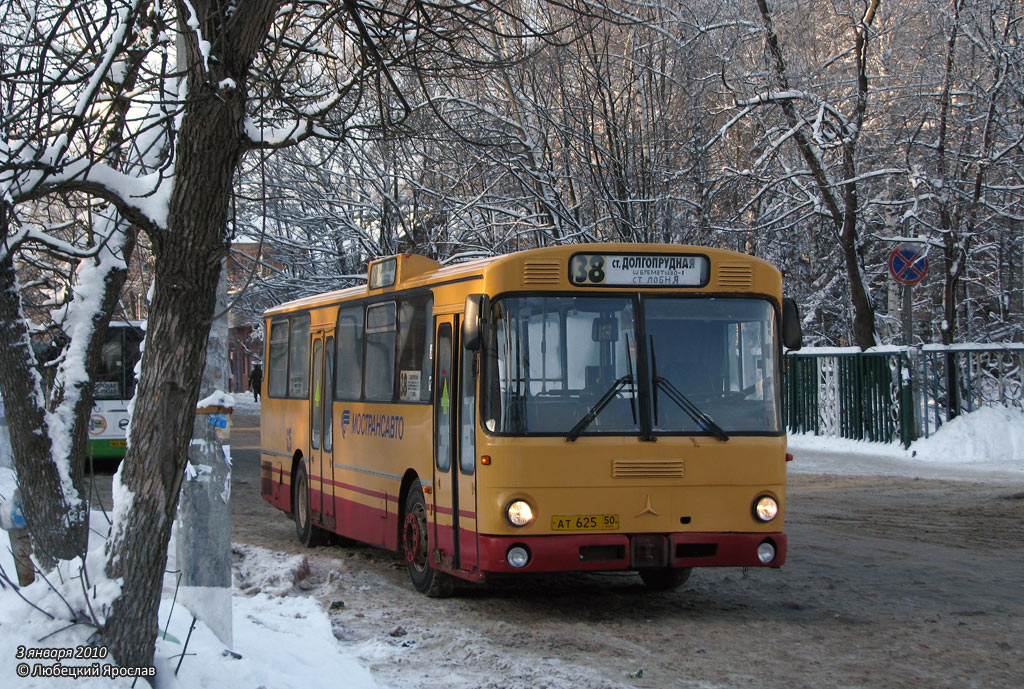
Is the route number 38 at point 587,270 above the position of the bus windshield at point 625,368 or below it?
above

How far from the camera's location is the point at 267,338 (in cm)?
1616

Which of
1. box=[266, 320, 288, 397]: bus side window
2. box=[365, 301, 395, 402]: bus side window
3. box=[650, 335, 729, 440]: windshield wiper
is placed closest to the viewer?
Answer: box=[650, 335, 729, 440]: windshield wiper

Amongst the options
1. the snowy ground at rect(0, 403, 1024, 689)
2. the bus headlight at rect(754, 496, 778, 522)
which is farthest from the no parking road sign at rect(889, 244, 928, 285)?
the snowy ground at rect(0, 403, 1024, 689)

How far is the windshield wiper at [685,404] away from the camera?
29.2 ft

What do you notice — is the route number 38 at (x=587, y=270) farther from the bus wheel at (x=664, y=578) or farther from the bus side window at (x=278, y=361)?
the bus side window at (x=278, y=361)

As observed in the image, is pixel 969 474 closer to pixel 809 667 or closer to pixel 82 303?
pixel 809 667

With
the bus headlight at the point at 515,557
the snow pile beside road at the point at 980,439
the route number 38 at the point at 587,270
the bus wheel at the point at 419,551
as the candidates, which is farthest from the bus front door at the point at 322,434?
the snow pile beside road at the point at 980,439

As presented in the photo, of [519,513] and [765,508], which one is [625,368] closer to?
[519,513]

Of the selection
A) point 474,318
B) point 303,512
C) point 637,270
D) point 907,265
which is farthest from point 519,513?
point 907,265

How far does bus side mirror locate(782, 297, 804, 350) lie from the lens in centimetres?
909

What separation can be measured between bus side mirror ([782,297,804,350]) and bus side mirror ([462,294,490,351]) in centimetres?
232

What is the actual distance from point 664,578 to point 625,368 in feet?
7.42

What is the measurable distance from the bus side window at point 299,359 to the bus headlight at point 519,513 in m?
5.92

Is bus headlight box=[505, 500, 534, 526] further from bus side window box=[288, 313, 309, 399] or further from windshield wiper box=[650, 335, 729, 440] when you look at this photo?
bus side window box=[288, 313, 309, 399]
